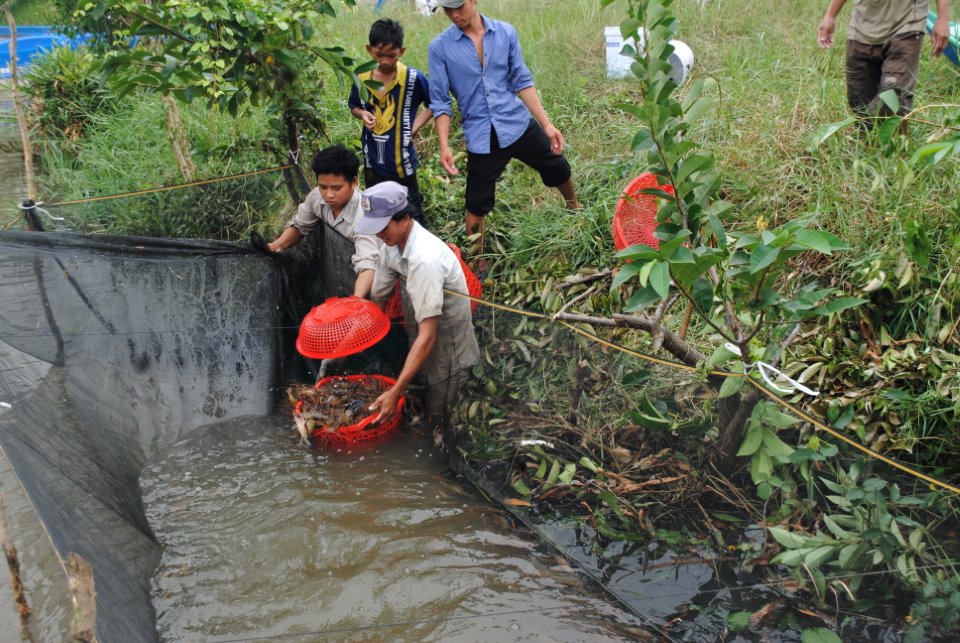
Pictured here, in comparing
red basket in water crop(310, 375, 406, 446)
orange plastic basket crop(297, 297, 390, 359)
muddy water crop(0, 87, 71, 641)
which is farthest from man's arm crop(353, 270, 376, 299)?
muddy water crop(0, 87, 71, 641)

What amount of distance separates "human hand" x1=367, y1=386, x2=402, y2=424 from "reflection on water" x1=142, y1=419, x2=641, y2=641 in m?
0.28

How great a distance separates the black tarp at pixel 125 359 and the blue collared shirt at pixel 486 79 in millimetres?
1019

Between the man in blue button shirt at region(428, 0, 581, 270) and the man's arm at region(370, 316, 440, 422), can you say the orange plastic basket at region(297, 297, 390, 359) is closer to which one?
the man's arm at region(370, 316, 440, 422)

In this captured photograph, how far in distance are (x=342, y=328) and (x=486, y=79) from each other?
162cm

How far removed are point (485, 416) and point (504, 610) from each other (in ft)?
2.84

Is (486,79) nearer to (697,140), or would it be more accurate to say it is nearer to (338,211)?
(338,211)

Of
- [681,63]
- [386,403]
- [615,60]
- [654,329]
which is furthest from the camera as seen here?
[615,60]

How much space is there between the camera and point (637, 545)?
8.93 ft

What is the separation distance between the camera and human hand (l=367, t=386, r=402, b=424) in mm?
3607

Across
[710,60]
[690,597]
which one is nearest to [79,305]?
[690,597]

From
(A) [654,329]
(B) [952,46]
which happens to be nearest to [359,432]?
(A) [654,329]

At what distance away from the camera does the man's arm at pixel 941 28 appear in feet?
13.4

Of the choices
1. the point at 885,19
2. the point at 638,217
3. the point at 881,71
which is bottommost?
the point at 638,217

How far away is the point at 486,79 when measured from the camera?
4270 mm
